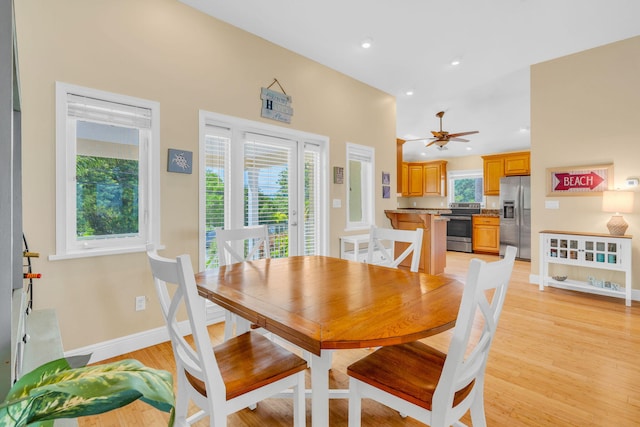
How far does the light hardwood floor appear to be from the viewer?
172cm

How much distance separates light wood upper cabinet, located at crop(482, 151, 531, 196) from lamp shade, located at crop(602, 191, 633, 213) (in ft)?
10.7

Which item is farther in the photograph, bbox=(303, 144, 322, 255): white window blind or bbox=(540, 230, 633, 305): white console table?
bbox=(303, 144, 322, 255): white window blind

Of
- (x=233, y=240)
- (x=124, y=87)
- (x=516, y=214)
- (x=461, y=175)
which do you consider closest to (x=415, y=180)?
(x=461, y=175)

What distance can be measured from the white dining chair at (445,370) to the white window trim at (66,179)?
175cm

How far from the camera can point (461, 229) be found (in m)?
7.41

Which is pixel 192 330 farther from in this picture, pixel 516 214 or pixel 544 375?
pixel 516 214

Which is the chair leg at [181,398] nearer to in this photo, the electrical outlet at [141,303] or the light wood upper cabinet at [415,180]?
the electrical outlet at [141,303]

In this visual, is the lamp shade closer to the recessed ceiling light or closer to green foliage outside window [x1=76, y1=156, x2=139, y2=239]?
the recessed ceiling light

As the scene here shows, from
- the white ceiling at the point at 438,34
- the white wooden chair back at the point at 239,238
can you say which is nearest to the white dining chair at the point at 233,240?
the white wooden chair back at the point at 239,238

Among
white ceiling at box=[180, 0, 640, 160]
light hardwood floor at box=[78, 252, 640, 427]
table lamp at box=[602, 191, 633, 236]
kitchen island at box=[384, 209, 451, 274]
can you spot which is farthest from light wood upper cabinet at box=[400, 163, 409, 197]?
light hardwood floor at box=[78, 252, 640, 427]

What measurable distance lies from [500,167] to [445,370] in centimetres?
720

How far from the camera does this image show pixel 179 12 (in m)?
2.75

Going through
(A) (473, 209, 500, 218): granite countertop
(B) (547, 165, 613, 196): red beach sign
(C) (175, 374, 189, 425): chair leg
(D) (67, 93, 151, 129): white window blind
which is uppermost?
(D) (67, 93, 151, 129): white window blind

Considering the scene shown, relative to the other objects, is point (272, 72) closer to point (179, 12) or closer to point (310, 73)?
point (310, 73)
